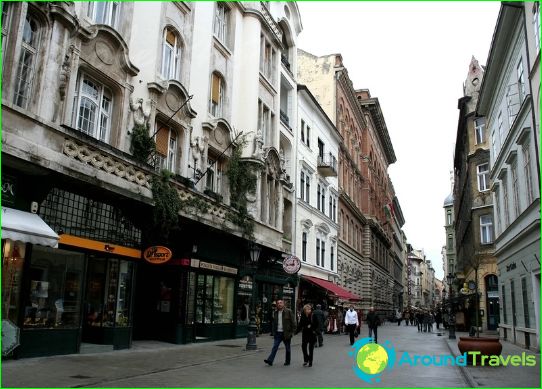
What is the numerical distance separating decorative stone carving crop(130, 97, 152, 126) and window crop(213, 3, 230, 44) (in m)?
7.09

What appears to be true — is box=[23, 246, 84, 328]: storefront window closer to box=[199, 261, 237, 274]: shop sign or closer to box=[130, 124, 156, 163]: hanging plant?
box=[130, 124, 156, 163]: hanging plant

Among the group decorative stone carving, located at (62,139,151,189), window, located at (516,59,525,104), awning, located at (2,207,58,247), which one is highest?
window, located at (516,59,525,104)

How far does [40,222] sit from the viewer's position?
12109 millimetres

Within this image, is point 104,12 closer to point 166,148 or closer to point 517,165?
point 166,148

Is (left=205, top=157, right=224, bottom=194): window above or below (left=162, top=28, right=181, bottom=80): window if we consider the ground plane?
below

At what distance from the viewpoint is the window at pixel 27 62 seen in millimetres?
12523

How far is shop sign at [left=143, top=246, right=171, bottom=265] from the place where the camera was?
16188 millimetres

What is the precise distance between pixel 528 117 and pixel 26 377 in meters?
17.2

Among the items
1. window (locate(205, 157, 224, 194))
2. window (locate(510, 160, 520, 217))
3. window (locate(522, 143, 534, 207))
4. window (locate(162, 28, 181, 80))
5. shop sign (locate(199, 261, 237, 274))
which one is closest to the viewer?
window (locate(162, 28, 181, 80))

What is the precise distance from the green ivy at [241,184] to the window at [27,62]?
1102cm

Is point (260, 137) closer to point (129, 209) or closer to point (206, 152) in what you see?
point (206, 152)

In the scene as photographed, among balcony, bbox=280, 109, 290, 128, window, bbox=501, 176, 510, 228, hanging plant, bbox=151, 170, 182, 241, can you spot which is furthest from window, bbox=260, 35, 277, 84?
window, bbox=501, 176, 510, 228

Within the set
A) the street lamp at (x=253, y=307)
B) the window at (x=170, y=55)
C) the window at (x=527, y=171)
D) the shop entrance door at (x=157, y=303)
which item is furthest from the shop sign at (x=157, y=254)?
the window at (x=527, y=171)

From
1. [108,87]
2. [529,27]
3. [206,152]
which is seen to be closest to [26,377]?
[108,87]
